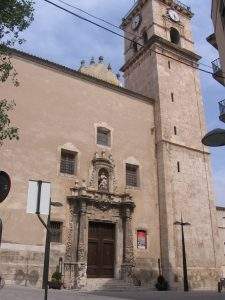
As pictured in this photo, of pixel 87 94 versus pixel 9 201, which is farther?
pixel 87 94

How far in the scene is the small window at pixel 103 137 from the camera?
23.4 m

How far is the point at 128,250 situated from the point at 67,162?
19.1 feet

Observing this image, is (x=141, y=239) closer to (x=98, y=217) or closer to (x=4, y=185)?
(x=98, y=217)

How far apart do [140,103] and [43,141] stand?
323 inches

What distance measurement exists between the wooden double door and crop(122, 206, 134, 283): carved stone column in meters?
0.72

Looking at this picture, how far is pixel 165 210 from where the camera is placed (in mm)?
23109

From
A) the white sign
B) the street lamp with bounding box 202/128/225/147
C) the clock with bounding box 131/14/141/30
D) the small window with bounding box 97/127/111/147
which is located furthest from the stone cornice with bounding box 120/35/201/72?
the white sign

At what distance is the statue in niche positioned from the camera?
22172 millimetres

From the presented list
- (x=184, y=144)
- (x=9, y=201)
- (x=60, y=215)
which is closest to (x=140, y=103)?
(x=184, y=144)

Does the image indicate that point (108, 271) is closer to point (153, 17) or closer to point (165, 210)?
point (165, 210)

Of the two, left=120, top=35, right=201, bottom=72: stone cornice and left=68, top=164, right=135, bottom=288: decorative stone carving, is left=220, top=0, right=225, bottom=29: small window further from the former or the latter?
left=120, top=35, right=201, bottom=72: stone cornice

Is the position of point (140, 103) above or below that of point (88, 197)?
above

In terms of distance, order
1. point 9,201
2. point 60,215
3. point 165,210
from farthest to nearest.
Answer: point 165,210 → point 60,215 → point 9,201

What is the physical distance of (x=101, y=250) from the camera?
2127 cm
